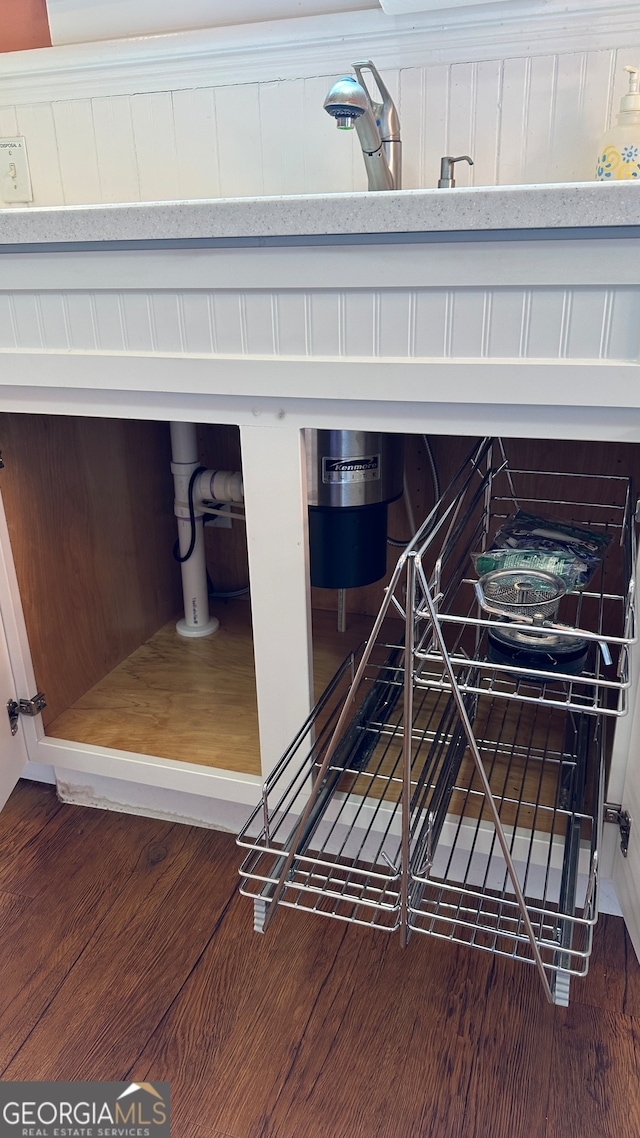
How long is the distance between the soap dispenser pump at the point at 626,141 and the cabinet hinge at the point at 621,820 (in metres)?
0.85

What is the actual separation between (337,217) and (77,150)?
0.96 metres

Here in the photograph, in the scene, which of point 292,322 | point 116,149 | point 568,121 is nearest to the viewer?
point 292,322

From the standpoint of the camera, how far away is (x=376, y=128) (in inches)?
42.2

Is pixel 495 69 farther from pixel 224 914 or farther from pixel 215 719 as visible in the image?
pixel 224 914

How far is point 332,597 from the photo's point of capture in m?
1.61

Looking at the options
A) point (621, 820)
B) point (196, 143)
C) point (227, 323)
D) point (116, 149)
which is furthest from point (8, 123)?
point (621, 820)

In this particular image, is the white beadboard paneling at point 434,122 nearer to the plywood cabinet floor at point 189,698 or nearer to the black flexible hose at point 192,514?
the black flexible hose at point 192,514

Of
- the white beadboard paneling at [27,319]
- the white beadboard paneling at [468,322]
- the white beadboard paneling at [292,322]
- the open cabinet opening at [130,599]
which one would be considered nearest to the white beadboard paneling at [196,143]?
the open cabinet opening at [130,599]

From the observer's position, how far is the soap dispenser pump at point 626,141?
1.08 m

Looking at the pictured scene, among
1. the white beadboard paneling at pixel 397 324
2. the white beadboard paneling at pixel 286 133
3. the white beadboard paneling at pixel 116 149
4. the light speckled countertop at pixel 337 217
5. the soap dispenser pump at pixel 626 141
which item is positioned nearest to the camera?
the light speckled countertop at pixel 337 217

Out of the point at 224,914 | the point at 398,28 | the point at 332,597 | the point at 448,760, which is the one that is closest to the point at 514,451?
the point at 332,597

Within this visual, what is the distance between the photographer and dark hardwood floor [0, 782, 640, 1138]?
839mm

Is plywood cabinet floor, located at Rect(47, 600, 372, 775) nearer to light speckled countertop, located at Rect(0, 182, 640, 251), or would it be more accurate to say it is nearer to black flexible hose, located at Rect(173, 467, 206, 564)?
black flexible hose, located at Rect(173, 467, 206, 564)

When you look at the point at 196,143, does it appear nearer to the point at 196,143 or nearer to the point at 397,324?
the point at 196,143
